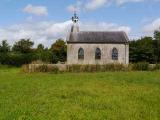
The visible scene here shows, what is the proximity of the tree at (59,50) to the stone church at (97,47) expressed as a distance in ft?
50.4

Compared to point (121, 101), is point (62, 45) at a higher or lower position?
higher

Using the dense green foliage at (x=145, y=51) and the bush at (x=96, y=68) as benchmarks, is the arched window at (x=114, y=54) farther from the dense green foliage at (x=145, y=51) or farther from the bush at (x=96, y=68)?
the bush at (x=96, y=68)

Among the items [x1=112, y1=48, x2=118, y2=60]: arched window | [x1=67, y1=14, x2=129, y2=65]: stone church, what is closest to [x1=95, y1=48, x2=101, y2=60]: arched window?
[x1=67, y1=14, x2=129, y2=65]: stone church

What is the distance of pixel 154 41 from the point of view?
230ft

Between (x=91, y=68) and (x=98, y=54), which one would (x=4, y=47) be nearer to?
(x=98, y=54)

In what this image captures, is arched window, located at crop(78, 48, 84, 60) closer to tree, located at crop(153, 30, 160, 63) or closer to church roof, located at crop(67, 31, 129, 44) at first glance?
church roof, located at crop(67, 31, 129, 44)

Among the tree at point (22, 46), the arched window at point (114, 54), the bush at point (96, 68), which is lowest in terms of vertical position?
the bush at point (96, 68)

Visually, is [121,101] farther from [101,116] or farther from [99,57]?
[99,57]

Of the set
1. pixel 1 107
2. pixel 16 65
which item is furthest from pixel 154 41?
pixel 1 107

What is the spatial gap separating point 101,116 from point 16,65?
55.4 m

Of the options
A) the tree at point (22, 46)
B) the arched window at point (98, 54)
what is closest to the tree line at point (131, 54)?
the tree at point (22, 46)

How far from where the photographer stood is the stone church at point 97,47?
55969 mm

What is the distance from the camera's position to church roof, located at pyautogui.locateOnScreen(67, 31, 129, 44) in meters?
56.0

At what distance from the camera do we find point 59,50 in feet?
252
